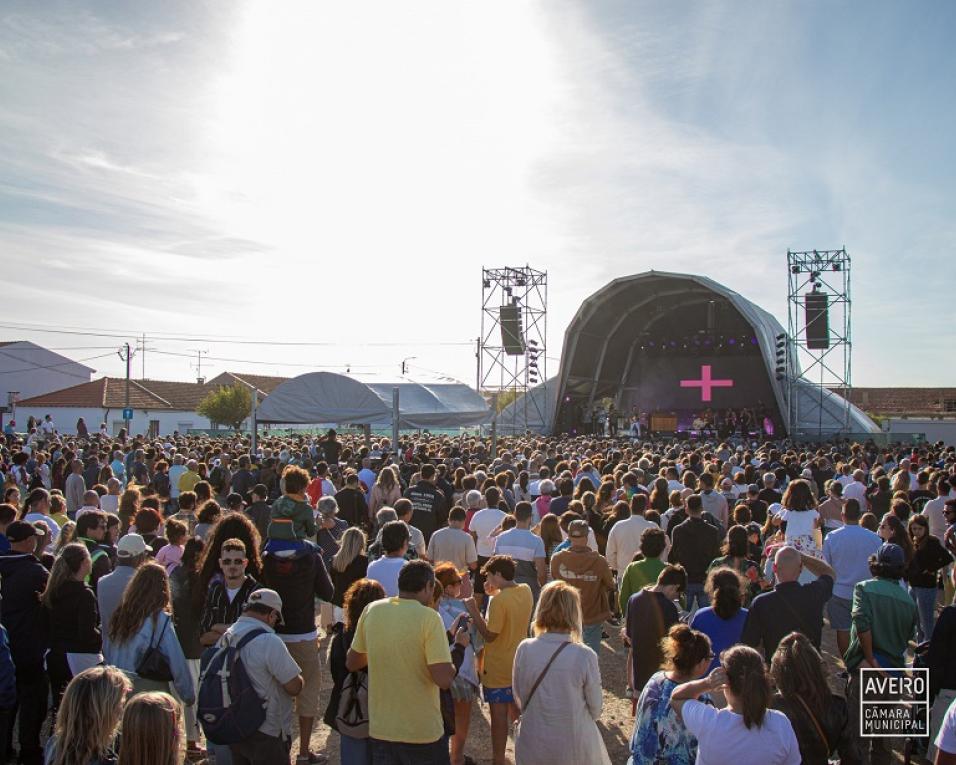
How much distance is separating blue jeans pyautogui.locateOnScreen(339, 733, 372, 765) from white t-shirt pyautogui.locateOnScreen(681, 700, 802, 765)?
65.6 inches

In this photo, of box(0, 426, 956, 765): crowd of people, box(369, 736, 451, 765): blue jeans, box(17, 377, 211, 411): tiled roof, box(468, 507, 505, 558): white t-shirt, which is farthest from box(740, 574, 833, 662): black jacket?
box(17, 377, 211, 411): tiled roof

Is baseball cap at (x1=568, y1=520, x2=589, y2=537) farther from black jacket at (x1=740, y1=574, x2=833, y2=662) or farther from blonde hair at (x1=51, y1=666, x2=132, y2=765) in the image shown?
blonde hair at (x1=51, y1=666, x2=132, y2=765)

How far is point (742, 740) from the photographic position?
10.1 feet

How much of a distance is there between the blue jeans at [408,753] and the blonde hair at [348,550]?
233 centimetres

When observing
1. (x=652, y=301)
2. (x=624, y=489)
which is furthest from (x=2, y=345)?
(x=624, y=489)

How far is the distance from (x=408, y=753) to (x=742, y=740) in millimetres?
1544

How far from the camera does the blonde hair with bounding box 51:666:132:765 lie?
2549 millimetres

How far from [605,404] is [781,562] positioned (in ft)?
108

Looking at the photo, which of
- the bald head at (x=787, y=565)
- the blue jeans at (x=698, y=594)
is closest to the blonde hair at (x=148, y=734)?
the bald head at (x=787, y=565)

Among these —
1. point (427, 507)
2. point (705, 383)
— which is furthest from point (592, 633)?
point (705, 383)

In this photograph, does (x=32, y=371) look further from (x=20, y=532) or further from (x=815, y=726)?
(x=815, y=726)

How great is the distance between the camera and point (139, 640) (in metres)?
4.17

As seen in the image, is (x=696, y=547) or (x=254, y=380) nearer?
(x=696, y=547)

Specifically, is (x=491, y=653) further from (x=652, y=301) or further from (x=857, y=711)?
(x=652, y=301)
